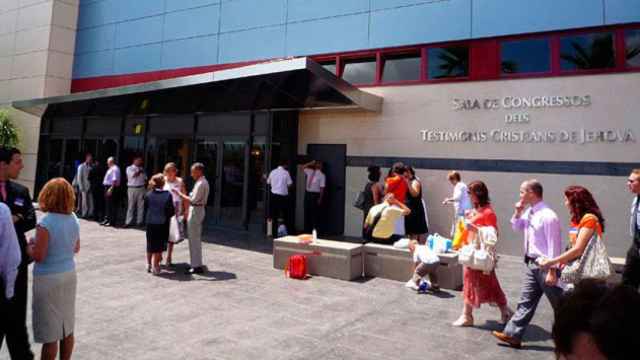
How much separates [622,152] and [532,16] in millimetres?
3569

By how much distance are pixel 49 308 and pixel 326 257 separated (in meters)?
4.53

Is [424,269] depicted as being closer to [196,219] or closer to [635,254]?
[635,254]

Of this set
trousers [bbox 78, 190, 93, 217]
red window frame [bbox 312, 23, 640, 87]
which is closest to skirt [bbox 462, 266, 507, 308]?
red window frame [bbox 312, 23, 640, 87]

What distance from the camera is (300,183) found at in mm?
12555

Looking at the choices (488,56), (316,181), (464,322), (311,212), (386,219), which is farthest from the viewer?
(311,212)

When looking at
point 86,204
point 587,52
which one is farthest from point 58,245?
point 86,204

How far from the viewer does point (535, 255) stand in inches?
170

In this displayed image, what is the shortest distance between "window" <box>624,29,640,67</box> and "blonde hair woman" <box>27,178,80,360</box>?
34.2 ft

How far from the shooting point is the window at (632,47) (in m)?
8.84

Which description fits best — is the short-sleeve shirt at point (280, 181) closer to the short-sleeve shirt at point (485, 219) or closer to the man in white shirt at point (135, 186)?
the man in white shirt at point (135, 186)

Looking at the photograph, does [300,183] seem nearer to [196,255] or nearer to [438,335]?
[196,255]

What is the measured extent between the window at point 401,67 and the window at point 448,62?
1.16 feet

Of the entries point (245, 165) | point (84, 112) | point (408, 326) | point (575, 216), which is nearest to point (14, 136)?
point (84, 112)

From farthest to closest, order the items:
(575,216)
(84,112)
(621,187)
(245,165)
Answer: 1. (84,112)
2. (245,165)
3. (621,187)
4. (575,216)
